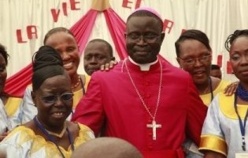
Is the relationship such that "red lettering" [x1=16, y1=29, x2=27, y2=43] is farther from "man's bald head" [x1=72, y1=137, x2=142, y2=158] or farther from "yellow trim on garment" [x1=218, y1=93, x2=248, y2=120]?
"man's bald head" [x1=72, y1=137, x2=142, y2=158]

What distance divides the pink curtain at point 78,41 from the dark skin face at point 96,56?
296cm

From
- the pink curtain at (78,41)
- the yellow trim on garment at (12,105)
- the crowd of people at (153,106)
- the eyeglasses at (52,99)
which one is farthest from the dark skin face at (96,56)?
the pink curtain at (78,41)

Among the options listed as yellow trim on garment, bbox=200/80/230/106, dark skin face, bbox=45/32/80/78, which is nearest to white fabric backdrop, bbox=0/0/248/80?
yellow trim on garment, bbox=200/80/230/106

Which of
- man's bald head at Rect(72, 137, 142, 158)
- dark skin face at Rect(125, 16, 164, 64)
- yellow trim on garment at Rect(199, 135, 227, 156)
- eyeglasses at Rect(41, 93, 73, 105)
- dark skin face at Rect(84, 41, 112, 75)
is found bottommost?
yellow trim on garment at Rect(199, 135, 227, 156)

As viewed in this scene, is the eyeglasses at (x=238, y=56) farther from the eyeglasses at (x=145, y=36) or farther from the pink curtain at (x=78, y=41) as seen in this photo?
the pink curtain at (x=78, y=41)

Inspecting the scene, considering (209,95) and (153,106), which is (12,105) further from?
(209,95)

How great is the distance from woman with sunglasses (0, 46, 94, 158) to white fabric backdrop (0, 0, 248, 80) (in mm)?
5121

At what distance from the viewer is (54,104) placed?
326 cm

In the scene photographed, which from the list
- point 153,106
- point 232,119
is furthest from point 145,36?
point 232,119

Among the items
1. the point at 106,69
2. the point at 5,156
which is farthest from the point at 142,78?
the point at 5,156

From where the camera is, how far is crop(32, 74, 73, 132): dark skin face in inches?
129

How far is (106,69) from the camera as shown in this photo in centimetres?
397

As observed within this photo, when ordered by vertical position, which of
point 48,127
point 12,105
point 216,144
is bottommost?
point 216,144

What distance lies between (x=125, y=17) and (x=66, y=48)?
4.51 meters
